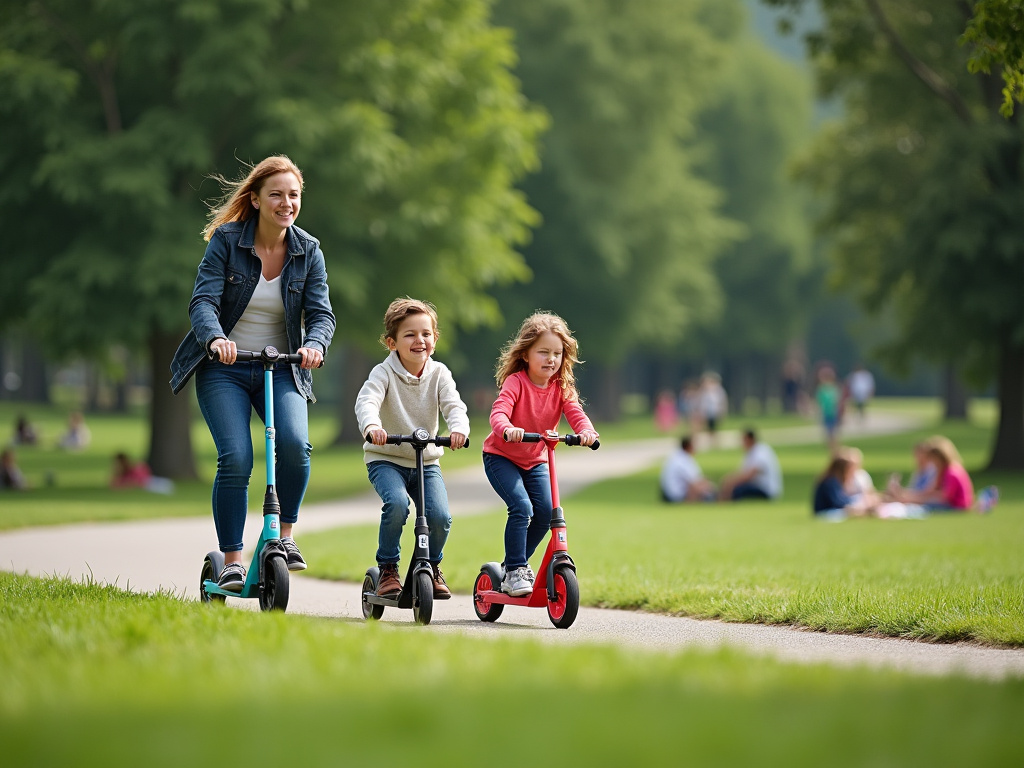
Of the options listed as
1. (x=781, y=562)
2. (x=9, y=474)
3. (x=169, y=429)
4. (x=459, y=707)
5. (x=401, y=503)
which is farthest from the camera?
(x=169, y=429)

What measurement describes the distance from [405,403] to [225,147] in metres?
15.2

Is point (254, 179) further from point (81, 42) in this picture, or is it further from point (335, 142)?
point (81, 42)

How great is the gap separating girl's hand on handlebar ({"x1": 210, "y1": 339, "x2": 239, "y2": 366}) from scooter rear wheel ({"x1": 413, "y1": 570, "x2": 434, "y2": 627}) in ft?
4.88

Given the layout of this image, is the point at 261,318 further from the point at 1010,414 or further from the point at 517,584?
the point at 1010,414

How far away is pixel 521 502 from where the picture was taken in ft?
25.1

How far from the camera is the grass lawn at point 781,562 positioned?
7734mm

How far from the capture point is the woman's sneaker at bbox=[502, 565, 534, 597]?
24.9 feet

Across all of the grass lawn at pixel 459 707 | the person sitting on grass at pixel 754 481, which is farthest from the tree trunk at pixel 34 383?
the grass lawn at pixel 459 707

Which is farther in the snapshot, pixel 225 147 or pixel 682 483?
pixel 225 147

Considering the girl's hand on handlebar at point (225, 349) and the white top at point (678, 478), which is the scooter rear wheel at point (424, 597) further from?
the white top at point (678, 478)

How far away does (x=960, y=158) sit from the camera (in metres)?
24.6

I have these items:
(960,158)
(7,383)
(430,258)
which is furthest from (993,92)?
(7,383)

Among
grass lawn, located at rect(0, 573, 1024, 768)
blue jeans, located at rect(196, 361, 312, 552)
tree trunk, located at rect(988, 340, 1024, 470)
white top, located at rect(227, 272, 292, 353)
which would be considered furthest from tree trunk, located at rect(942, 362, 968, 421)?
grass lawn, located at rect(0, 573, 1024, 768)

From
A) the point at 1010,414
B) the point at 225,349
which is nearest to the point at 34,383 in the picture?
the point at 1010,414
